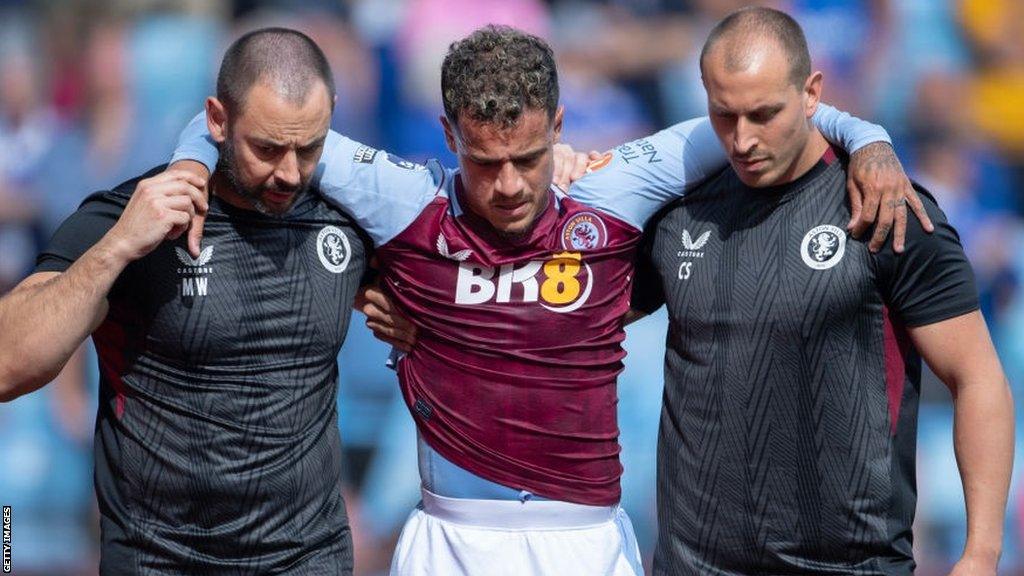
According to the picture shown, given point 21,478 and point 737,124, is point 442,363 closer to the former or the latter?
point 737,124

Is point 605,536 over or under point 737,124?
under

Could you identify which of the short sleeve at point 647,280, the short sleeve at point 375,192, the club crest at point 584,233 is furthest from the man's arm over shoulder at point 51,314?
the short sleeve at point 647,280

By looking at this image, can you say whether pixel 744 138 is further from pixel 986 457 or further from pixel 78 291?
pixel 78 291

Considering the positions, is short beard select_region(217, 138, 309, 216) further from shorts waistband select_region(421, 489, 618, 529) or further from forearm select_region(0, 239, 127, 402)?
shorts waistband select_region(421, 489, 618, 529)

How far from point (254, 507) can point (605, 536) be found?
3.62 ft

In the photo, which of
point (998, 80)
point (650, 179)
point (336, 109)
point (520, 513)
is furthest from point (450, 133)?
point (998, 80)

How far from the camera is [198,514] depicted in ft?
14.1

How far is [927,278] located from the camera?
4.12 meters

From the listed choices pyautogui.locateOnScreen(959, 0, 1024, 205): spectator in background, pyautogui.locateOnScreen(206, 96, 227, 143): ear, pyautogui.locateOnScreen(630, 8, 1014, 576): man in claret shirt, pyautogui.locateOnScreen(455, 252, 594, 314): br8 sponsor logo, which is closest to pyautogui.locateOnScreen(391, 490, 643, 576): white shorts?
pyautogui.locateOnScreen(630, 8, 1014, 576): man in claret shirt

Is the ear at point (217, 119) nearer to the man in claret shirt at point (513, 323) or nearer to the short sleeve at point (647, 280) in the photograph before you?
the man in claret shirt at point (513, 323)

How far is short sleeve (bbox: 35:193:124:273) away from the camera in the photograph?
4176 mm

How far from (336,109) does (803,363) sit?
433 centimetres

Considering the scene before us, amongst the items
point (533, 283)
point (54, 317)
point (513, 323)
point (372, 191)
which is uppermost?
point (372, 191)

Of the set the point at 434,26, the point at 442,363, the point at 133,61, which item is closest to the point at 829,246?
the point at 442,363
